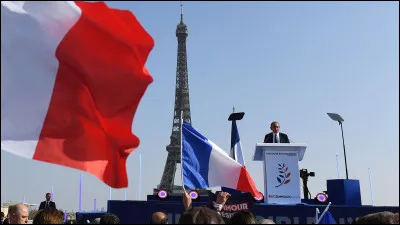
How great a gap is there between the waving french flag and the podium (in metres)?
0.49

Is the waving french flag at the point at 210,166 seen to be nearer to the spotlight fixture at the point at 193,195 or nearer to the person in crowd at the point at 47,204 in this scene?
the spotlight fixture at the point at 193,195

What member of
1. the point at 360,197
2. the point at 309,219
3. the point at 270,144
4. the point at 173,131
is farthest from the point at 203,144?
the point at 173,131

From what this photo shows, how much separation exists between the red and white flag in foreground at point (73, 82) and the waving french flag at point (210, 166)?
3.39 meters

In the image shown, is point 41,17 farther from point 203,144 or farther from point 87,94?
point 203,144

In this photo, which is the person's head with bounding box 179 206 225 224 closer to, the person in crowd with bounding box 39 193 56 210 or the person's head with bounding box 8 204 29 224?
the person's head with bounding box 8 204 29 224

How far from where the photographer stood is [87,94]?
6543 mm

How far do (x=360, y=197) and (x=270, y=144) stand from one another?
2.34 metres

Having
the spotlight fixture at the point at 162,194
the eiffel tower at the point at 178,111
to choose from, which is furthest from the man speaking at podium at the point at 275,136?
the eiffel tower at the point at 178,111

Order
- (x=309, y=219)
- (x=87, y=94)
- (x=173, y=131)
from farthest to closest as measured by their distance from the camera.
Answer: (x=173, y=131) → (x=309, y=219) → (x=87, y=94)

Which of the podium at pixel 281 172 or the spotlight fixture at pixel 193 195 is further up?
the podium at pixel 281 172

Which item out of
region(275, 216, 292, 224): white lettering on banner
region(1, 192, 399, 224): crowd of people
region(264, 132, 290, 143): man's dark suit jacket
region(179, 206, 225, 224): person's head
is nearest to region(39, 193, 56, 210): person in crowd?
region(264, 132, 290, 143): man's dark suit jacket

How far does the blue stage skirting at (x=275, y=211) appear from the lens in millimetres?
9297

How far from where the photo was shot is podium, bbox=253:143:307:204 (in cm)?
955

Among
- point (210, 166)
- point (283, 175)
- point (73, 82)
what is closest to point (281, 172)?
point (283, 175)
